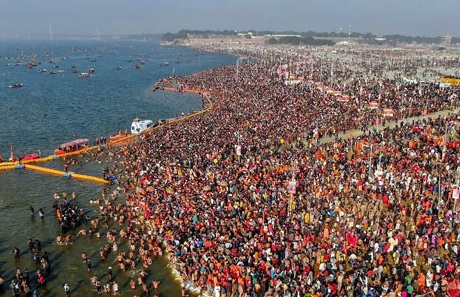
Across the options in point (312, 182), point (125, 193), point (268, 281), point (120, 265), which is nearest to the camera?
point (268, 281)

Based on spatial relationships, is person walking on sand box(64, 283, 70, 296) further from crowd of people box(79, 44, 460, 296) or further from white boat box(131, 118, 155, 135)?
white boat box(131, 118, 155, 135)

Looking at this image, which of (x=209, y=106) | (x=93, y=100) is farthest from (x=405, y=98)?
(x=93, y=100)

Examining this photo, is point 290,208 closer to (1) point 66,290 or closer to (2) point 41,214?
(1) point 66,290

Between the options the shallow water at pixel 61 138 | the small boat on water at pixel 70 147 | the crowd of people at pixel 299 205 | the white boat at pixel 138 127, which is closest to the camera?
the crowd of people at pixel 299 205

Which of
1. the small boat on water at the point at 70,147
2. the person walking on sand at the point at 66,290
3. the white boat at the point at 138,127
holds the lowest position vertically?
the person walking on sand at the point at 66,290

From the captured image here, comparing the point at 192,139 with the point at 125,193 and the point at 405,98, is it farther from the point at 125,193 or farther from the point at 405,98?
the point at 405,98

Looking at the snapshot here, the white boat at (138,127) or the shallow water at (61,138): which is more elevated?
the white boat at (138,127)

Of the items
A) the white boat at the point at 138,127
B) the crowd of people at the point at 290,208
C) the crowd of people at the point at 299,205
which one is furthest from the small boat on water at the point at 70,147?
the white boat at the point at 138,127

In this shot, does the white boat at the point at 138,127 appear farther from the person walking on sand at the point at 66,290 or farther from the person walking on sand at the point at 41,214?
the person walking on sand at the point at 66,290
